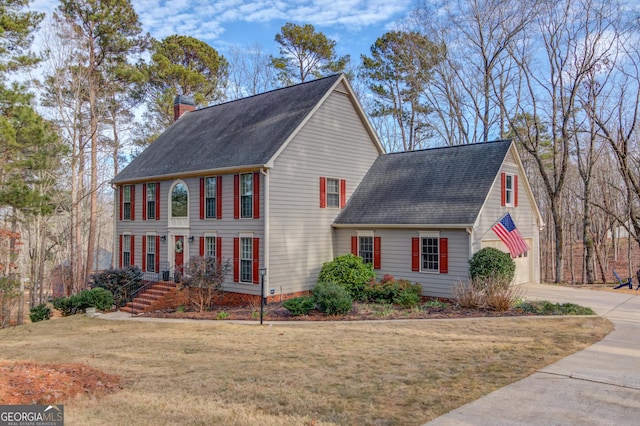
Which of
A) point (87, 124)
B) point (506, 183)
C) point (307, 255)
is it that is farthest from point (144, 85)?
point (506, 183)

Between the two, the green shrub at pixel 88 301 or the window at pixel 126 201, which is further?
the window at pixel 126 201

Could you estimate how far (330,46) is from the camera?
31.6 m

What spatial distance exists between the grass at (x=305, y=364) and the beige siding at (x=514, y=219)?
393cm

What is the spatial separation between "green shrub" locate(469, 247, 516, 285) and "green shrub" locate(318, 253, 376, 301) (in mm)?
3591

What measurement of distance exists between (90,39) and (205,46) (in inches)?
315

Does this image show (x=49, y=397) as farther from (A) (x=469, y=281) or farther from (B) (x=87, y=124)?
(B) (x=87, y=124)

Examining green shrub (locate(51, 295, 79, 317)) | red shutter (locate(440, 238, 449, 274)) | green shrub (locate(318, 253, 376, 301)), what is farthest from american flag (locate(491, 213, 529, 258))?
green shrub (locate(51, 295, 79, 317))

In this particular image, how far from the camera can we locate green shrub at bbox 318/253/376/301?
1566cm

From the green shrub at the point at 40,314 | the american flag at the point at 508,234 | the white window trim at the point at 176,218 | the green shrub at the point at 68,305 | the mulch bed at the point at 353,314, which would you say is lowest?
the green shrub at the point at 40,314

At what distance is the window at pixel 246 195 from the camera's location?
16062mm

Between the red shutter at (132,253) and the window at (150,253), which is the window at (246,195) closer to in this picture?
the window at (150,253)

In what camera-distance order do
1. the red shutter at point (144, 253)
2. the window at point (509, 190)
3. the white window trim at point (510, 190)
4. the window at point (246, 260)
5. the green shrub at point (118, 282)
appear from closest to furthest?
the window at point (246, 260)
the white window trim at point (510, 190)
the window at point (509, 190)
the green shrub at point (118, 282)
the red shutter at point (144, 253)

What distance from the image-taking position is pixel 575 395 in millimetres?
6031

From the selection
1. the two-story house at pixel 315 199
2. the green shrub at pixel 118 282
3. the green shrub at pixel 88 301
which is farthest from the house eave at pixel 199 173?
the green shrub at pixel 88 301
